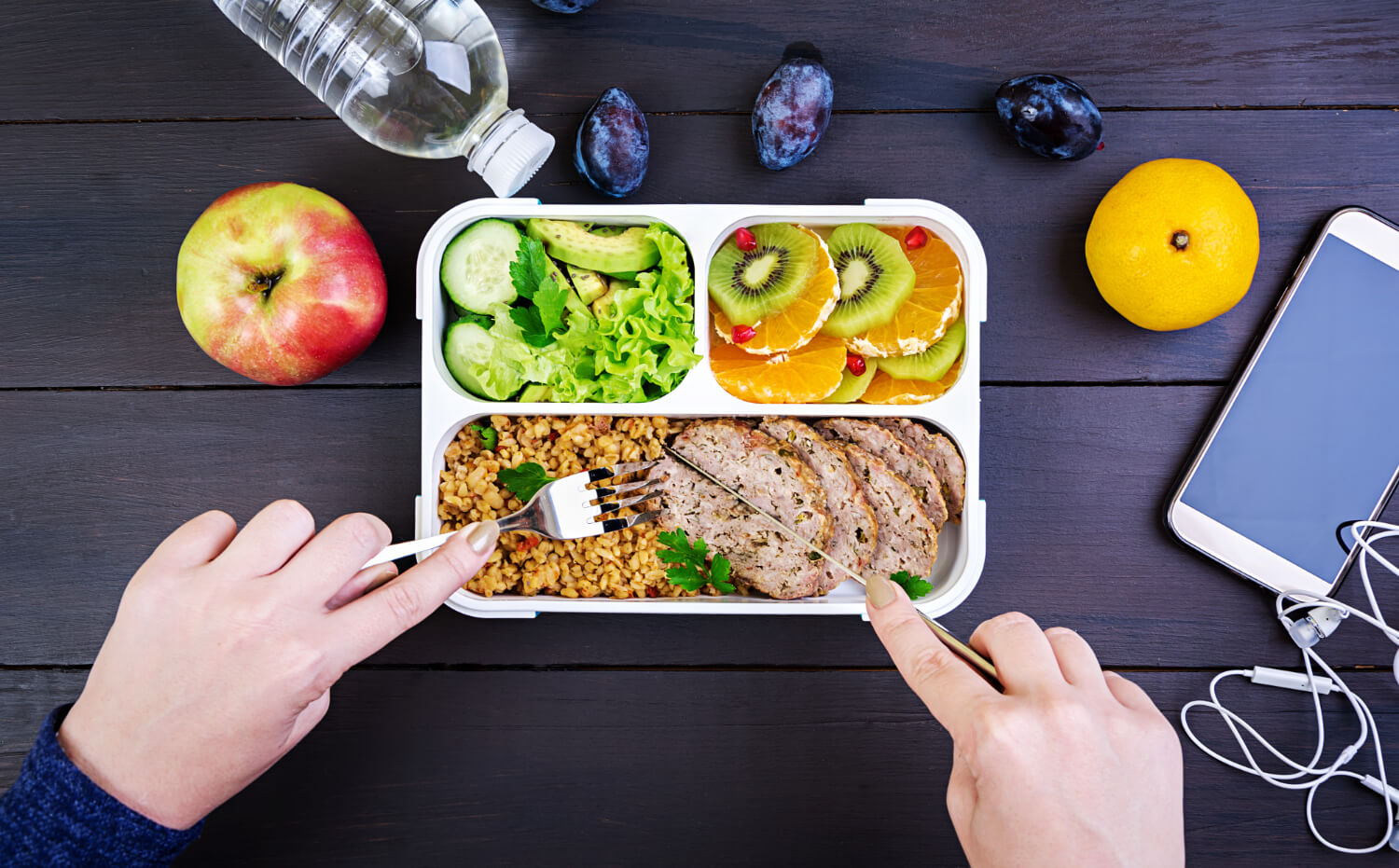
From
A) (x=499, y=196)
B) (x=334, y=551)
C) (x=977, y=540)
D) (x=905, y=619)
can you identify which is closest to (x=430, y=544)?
(x=334, y=551)

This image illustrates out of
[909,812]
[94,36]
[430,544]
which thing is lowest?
[909,812]

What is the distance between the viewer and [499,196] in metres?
1.34

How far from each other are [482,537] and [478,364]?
14.4 inches

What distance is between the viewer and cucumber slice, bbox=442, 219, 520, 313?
1.35 metres

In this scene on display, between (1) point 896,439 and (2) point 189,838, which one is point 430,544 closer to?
(2) point 189,838

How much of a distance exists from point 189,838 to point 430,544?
49 centimetres

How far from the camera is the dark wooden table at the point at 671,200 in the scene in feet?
4.91

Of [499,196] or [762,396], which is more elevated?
[499,196]

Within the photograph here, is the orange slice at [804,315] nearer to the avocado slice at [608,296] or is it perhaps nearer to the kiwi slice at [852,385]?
the kiwi slice at [852,385]

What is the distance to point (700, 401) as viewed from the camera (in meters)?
1.36

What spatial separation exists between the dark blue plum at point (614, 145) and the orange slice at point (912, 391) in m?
0.58

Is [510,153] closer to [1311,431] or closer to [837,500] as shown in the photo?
[837,500]

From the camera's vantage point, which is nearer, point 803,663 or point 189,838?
point 189,838

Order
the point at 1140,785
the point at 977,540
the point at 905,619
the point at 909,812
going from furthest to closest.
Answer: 1. the point at 909,812
2. the point at 977,540
3. the point at 905,619
4. the point at 1140,785
